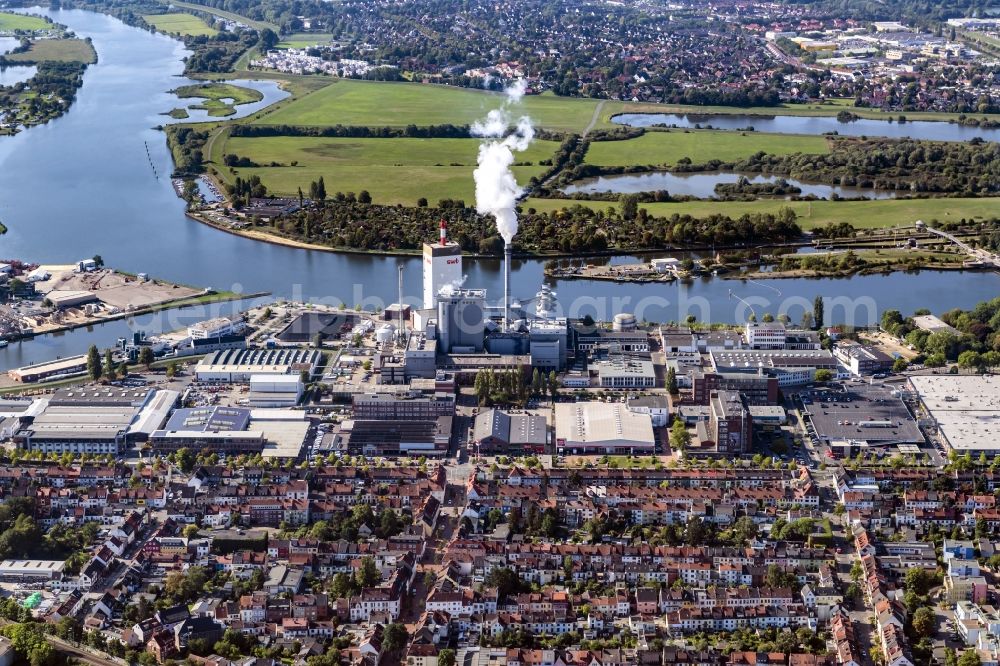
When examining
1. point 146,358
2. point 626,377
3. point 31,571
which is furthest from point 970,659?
→ point 146,358

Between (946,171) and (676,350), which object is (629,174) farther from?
(676,350)

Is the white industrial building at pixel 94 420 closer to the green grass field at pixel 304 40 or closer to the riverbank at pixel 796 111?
the riverbank at pixel 796 111

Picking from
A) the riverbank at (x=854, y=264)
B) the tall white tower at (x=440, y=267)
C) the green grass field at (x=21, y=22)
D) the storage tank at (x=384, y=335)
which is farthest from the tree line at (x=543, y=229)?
the green grass field at (x=21, y=22)

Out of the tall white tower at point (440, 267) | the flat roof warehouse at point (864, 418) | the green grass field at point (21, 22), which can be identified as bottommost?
the green grass field at point (21, 22)

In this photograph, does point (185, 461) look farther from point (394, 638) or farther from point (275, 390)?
point (394, 638)

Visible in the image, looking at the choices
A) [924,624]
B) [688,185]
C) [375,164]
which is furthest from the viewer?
[375,164]
